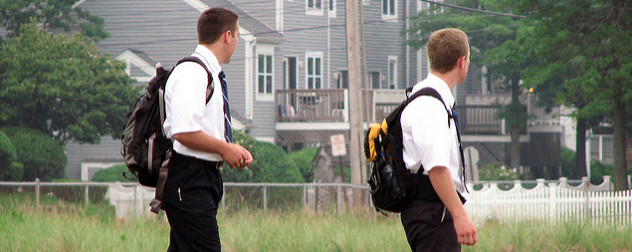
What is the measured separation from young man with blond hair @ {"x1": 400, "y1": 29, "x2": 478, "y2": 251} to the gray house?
2456 cm

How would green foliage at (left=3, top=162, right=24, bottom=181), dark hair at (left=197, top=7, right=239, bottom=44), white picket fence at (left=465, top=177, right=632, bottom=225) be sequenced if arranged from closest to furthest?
1. dark hair at (left=197, top=7, right=239, bottom=44)
2. white picket fence at (left=465, top=177, right=632, bottom=225)
3. green foliage at (left=3, top=162, right=24, bottom=181)

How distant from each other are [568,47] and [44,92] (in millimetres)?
14645

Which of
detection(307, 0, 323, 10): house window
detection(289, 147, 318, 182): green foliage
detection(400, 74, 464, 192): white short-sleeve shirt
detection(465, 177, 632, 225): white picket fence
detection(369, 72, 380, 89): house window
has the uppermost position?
detection(400, 74, 464, 192): white short-sleeve shirt

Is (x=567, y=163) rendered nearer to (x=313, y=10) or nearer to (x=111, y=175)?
(x=313, y=10)

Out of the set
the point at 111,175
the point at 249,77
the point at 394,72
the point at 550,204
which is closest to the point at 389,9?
the point at 394,72

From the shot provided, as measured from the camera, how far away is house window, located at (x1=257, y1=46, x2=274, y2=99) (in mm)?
35281

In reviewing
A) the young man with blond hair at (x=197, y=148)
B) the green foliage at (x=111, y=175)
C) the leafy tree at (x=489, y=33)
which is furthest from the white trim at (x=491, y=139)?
the young man with blond hair at (x=197, y=148)

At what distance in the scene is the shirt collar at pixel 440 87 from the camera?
4.53 m

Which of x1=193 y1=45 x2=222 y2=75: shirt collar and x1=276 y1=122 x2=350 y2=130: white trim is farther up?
x1=193 y1=45 x2=222 y2=75: shirt collar

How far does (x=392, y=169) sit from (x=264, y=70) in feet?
101

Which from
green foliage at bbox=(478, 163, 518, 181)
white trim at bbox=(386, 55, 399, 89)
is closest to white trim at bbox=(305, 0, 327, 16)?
white trim at bbox=(386, 55, 399, 89)

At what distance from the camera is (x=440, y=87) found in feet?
14.9

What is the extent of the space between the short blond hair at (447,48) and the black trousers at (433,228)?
0.65 metres

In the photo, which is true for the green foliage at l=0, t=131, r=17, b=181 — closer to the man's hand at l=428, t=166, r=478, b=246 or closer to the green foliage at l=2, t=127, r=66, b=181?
the green foliage at l=2, t=127, r=66, b=181
